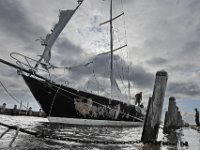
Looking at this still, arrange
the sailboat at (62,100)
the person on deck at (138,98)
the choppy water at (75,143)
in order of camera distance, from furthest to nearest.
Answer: the person on deck at (138,98) < the sailboat at (62,100) < the choppy water at (75,143)

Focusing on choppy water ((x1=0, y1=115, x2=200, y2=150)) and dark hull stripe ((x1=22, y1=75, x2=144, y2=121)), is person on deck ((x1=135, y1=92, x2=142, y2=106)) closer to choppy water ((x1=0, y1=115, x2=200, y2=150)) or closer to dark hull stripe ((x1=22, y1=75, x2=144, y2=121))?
dark hull stripe ((x1=22, y1=75, x2=144, y2=121))

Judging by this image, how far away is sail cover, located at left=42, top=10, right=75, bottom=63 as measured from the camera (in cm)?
2611

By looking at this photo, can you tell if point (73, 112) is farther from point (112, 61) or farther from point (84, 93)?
point (112, 61)

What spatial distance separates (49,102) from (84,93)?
365cm

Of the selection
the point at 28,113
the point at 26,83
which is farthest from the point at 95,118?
the point at 28,113

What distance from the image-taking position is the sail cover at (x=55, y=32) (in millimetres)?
26109

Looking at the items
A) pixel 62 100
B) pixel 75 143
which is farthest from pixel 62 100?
pixel 75 143

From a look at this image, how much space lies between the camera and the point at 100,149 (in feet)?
27.3

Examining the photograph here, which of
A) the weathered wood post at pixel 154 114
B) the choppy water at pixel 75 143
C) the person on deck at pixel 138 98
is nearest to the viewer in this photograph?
the choppy water at pixel 75 143

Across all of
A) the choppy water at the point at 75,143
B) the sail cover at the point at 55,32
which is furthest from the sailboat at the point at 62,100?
the choppy water at the point at 75,143

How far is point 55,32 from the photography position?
2794 centimetres

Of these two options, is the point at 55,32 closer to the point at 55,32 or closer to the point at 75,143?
the point at 55,32

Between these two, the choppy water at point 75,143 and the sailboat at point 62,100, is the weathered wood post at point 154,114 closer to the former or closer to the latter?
the choppy water at point 75,143

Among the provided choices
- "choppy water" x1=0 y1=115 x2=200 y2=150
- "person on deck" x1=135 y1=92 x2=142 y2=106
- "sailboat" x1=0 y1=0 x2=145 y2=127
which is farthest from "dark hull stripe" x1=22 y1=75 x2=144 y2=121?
"person on deck" x1=135 y1=92 x2=142 y2=106
